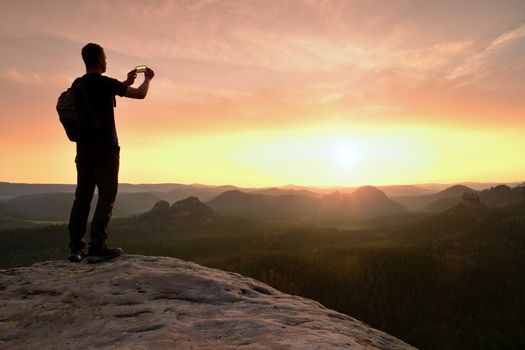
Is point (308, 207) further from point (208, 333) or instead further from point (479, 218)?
point (208, 333)

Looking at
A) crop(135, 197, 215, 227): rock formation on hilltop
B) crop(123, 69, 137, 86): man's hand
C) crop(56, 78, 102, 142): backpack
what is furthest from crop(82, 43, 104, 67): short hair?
crop(135, 197, 215, 227): rock formation on hilltop

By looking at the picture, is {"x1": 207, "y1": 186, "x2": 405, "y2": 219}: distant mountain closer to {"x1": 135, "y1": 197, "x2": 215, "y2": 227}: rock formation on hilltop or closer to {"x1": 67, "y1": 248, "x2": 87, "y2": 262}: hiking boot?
{"x1": 135, "y1": 197, "x2": 215, "y2": 227}: rock formation on hilltop

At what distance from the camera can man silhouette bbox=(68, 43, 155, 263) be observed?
24.4ft

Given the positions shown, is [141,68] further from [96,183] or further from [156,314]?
[156,314]

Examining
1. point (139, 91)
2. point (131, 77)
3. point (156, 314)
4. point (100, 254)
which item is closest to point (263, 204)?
point (100, 254)

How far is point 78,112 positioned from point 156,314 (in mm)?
4210

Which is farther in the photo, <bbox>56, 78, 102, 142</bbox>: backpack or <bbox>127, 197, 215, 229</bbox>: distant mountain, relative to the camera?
<bbox>127, 197, 215, 229</bbox>: distant mountain

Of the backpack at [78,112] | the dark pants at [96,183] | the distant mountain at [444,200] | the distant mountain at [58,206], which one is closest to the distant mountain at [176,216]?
the distant mountain at [444,200]

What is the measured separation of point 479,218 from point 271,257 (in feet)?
69.5

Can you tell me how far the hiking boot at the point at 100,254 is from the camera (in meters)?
7.55

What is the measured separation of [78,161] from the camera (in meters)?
7.69

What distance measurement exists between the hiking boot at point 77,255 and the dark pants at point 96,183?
0.17 metres

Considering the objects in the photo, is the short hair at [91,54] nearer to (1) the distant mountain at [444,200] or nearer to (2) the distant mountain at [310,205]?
(1) the distant mountain at [444,200]

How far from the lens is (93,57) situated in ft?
24.8
